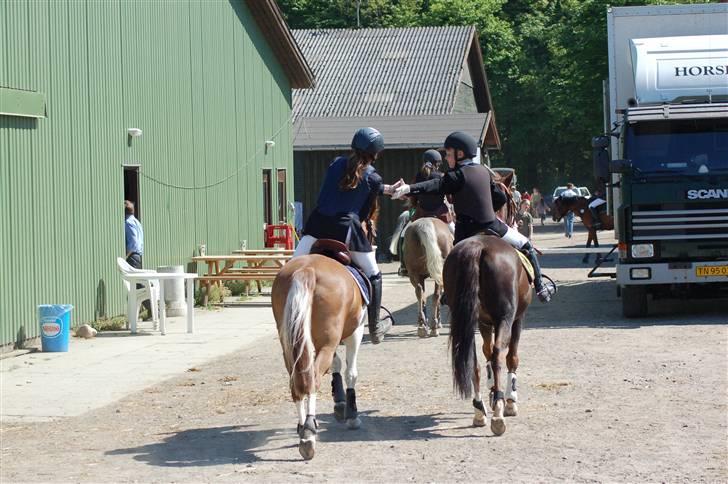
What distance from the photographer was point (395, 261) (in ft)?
114

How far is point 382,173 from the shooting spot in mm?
35406

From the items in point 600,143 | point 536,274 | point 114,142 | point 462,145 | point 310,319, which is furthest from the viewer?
point 114,142

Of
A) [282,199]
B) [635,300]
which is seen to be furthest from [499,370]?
[282,199]

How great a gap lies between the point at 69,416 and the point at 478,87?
4141cm

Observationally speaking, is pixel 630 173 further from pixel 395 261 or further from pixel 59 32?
pixel 395 261

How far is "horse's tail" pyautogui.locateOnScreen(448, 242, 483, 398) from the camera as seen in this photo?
935 cm

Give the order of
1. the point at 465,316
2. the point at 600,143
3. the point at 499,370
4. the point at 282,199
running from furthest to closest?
the point at 282,199 → the point at 600,143 → the point at 499,370 → the point at 465,316

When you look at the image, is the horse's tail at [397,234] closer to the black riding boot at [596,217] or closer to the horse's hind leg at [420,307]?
the horse's hind leg at [420,307]

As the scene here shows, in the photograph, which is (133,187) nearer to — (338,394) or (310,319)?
(338,394)

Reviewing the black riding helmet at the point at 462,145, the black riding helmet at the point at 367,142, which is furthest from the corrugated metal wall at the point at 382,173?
the black riding helmet at the point at 367,142

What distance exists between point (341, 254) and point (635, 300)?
343 inches

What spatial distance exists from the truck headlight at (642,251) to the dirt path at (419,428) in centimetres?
230

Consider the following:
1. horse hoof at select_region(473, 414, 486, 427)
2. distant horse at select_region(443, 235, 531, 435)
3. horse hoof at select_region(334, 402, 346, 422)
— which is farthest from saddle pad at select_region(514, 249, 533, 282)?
horse hoof at select_region(334, 402, 346, 422)

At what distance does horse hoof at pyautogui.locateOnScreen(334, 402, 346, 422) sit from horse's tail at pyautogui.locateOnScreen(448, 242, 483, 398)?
102 centimetres
